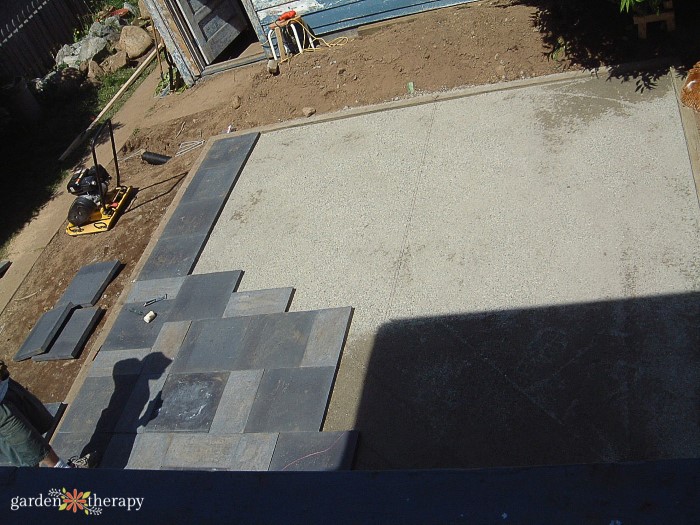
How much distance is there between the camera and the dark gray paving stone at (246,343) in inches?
209

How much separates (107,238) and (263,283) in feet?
10.1

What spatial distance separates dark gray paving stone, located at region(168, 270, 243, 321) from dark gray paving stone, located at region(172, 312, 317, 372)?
16cm

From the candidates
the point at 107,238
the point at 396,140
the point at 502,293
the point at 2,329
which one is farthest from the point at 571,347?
the point at 2,329

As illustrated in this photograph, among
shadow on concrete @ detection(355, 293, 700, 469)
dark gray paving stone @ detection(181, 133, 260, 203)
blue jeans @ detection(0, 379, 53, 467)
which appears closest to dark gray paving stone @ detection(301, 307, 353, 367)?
shadow on concrete @ detection(355, 293, 700, 469)

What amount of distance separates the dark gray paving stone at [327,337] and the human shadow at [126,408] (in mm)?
1498

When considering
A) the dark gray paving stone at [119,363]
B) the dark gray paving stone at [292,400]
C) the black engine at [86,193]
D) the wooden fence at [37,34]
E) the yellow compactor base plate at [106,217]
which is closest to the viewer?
the dark gray paving stone at [292,400]

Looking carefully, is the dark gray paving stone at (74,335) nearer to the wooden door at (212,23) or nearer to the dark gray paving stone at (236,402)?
the dark gray paving stone at (236,402)

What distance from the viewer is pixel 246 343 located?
18.2 feet

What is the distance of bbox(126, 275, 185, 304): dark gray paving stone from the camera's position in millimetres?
6500

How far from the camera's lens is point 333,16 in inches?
374

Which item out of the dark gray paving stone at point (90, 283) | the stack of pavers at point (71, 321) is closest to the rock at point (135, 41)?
the dark gray paving stone at point (90, 283)

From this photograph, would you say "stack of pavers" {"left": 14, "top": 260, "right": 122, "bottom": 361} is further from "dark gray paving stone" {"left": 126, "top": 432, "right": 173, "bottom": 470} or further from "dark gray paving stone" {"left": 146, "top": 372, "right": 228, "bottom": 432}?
"dark gray paving stone" {"left": 126, "top": 432, "right": 173, "bottom": 470}

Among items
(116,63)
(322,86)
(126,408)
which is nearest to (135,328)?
(126,408)

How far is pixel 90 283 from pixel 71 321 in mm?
576
